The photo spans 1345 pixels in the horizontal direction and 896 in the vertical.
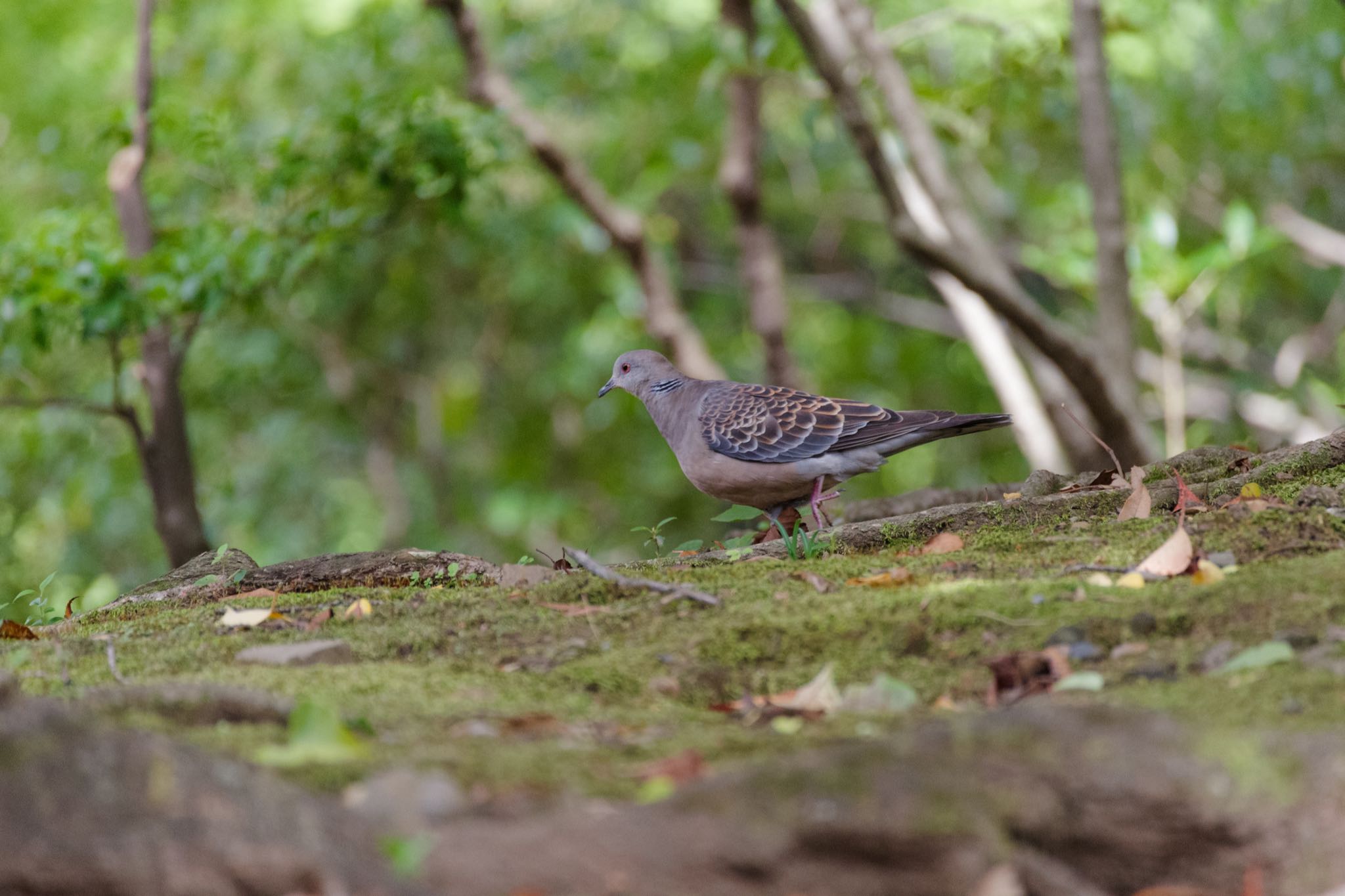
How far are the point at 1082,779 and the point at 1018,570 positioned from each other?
165cm

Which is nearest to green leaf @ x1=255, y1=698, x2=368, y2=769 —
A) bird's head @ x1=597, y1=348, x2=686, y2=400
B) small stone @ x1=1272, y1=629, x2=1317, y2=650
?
small stone @ x1=1272, y1=629, x2=1317, y2=650

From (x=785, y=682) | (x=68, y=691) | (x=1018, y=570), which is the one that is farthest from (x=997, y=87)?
(x=68, y=691)

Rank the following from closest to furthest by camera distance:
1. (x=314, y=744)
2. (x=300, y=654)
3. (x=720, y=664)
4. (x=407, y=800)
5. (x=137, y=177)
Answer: (x=407, y=800) → (x=314, y=744) → (x=720, y=664) → (x=300, y=654) → (x=137, y=177)

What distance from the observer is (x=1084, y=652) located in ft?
8.87

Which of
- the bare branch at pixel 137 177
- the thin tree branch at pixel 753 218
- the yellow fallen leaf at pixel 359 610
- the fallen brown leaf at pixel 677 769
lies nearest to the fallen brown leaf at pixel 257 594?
the yellow fallen leaf at pixel 359 610

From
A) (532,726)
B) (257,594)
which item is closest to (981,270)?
(257,594)

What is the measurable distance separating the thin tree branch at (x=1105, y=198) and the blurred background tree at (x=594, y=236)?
0.26ft

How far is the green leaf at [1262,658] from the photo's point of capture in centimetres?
242

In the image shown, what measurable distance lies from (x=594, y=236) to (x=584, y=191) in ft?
8.81

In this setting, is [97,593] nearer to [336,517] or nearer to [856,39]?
[336,517]

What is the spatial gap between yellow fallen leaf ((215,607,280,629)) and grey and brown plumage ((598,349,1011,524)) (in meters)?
2.44

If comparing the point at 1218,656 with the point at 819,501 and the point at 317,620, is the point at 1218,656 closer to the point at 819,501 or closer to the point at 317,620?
the point at 317,620

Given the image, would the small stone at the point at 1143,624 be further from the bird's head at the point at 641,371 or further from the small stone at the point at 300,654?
the bird's head at the point at 641,371

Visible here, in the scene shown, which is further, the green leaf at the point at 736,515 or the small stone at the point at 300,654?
the green leaf at the point at 736,515
